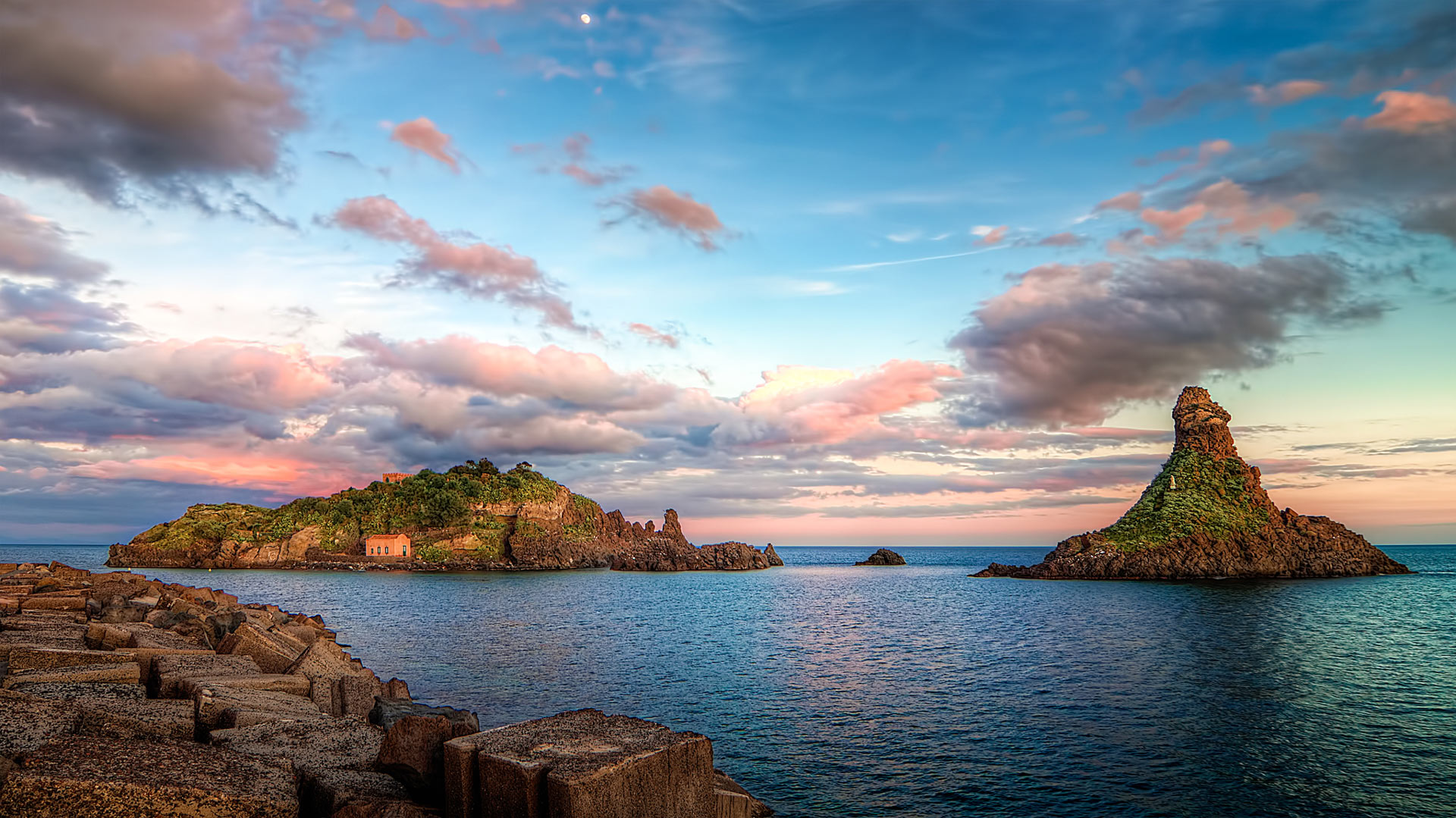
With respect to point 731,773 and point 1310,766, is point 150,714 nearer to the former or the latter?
point 731,773

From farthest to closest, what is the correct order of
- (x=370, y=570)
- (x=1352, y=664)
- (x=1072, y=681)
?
(x=370, y=570), (x=1352, y=664), (x=1072, y=681)

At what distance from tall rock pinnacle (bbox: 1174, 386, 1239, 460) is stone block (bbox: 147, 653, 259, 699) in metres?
134

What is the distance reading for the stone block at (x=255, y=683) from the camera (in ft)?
44.4

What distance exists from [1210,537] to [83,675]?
121605mm

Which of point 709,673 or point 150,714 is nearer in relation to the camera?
point 150,714

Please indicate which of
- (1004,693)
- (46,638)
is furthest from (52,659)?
(1004,693)

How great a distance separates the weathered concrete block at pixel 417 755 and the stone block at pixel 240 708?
10.8 feet

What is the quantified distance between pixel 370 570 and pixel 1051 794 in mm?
140314

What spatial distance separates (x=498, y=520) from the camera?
167 meters

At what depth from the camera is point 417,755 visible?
9.76 metres

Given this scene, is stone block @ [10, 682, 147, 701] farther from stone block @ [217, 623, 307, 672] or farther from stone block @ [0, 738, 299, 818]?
stone block @ [217, 623, 307, 672]

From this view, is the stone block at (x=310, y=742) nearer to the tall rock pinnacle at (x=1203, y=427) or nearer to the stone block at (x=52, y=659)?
the stone block at (x=52, y=659)

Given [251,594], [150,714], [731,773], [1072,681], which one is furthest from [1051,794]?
[251,594]

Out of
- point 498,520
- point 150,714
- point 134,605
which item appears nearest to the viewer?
point 150,714
